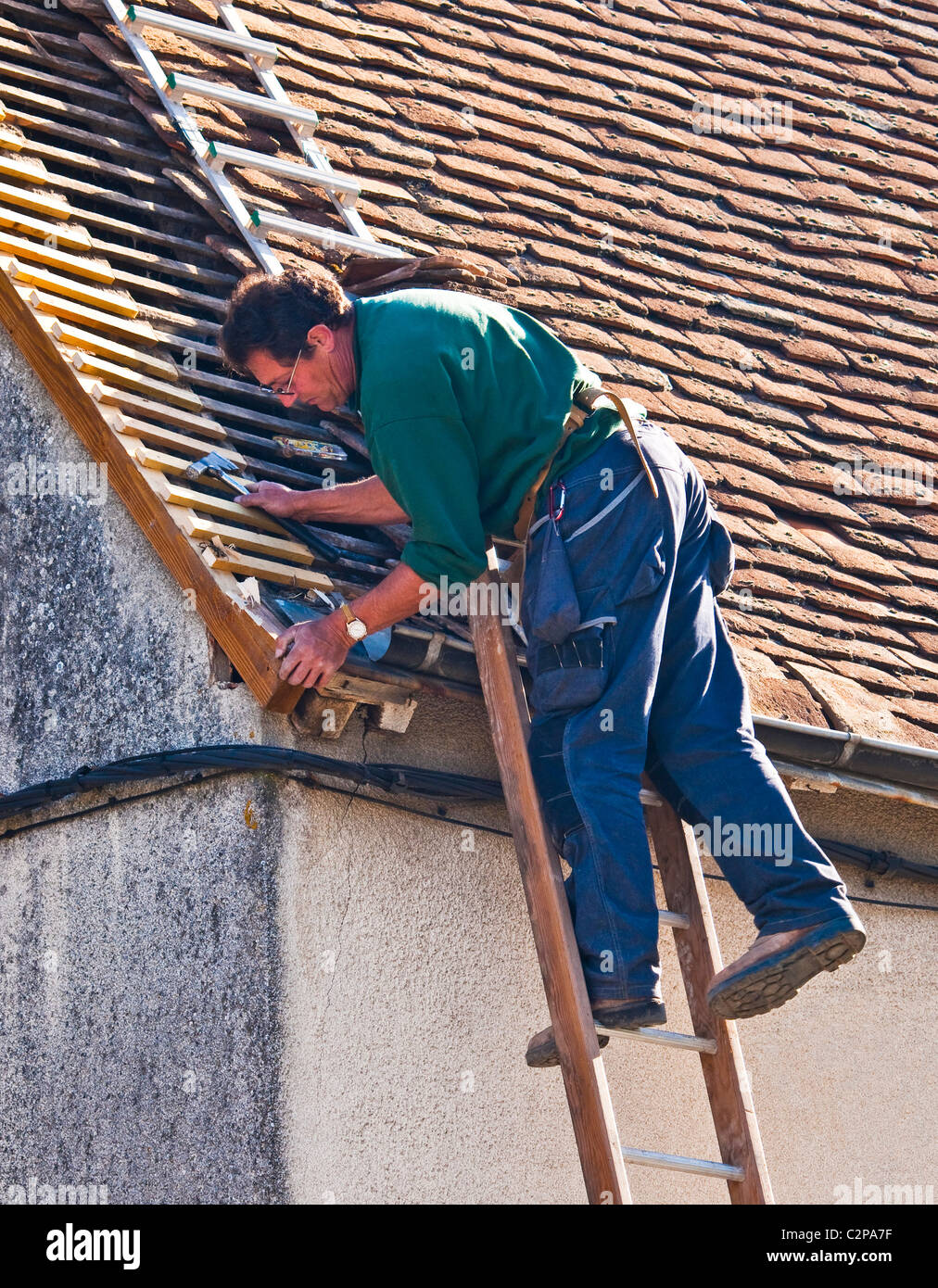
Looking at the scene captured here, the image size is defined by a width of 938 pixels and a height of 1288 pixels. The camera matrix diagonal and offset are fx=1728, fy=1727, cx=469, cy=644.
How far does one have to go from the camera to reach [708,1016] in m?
4.49

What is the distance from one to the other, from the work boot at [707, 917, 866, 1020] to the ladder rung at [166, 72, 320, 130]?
3543mm

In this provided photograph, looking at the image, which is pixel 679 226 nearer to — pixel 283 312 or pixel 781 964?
pixel 283 312

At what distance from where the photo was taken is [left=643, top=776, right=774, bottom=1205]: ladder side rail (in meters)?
4.36

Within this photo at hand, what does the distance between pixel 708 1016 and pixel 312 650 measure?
1397mm

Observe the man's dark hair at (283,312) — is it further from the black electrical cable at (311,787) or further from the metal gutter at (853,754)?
the metal gutter at (853,754)

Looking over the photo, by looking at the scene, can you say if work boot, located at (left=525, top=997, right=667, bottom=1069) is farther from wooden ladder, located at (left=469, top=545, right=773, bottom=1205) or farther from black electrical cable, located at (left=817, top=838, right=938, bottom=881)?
black electrical cable, located at (left=817, top=838, right=938, bottom=881)

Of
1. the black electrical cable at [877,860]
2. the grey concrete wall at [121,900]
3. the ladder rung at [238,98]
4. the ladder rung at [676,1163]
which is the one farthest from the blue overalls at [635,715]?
the ladder rung at [238,98]

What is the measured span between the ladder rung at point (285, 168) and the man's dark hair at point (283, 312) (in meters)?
1.47

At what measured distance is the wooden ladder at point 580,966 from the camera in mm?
4055

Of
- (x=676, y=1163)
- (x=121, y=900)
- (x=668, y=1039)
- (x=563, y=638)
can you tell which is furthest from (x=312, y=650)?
(x=676, y=1163)

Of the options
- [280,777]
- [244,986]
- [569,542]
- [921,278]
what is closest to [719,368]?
[921,278]

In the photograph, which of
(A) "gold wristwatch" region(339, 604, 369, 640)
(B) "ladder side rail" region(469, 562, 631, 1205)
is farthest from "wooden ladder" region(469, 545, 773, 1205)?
(A) "gold wristwatch" region(339, 604, 369, 640)

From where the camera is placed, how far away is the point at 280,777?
4.67 meters

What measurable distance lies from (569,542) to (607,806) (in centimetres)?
69
